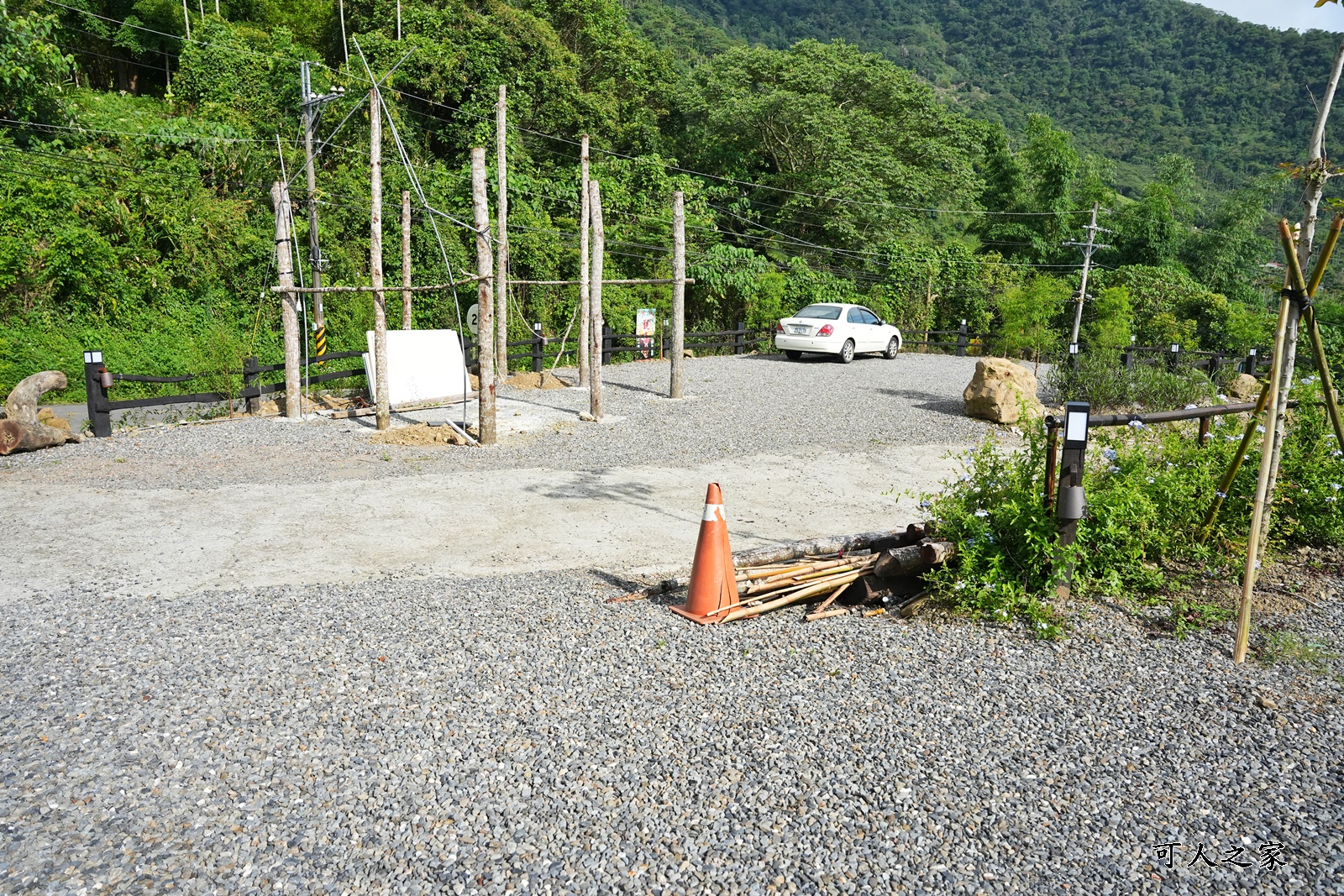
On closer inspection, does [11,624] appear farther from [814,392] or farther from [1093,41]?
[1093,41]

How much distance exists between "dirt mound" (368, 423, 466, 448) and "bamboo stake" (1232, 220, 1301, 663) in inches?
329

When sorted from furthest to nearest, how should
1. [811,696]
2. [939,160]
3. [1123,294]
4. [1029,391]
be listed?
[939,160]
[1123,294]
[1029,391]
[811,696]

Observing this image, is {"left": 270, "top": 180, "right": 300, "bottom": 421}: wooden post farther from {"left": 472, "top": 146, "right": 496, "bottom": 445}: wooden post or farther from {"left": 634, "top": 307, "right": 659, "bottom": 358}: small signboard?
{"left": 634, "top": 307, "right": 659, "bottom": 358}: small signboard

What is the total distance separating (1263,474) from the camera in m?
3.94

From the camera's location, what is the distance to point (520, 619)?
15.3ft

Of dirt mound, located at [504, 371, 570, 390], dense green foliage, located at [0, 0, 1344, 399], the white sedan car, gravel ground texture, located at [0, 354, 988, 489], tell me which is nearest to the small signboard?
dense green foliage, located at [0, 0, 1344, 399]

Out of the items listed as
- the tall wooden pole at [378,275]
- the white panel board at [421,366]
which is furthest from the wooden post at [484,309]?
the white panel board at [421,366]

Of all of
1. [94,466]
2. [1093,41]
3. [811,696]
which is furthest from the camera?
[1093,41]

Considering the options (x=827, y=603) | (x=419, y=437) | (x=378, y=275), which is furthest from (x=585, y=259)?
(x=827, y=603)

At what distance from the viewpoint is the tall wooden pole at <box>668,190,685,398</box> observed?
44.3ft

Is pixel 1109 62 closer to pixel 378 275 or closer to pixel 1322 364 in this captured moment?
pixel 378 275

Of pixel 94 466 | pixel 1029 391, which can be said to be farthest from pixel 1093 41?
pixel 94 466

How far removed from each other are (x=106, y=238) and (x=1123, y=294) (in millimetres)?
25151

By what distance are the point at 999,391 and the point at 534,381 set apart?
26.6ft
